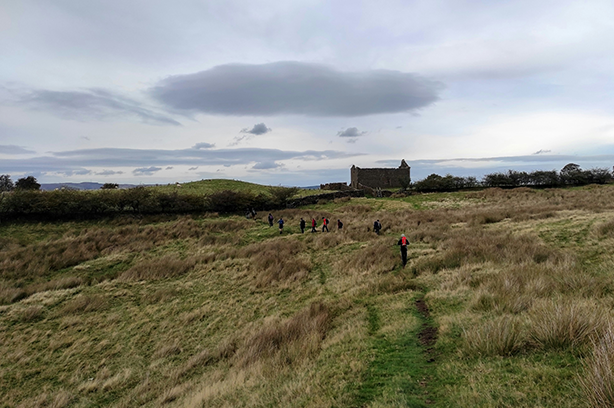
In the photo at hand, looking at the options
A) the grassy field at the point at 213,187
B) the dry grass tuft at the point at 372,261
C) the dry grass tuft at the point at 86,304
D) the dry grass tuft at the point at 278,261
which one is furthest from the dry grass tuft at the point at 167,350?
the grassy field at the point at 213,187

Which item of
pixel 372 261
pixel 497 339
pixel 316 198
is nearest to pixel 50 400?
pixel 497 339

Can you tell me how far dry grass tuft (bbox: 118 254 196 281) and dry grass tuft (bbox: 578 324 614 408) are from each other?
18253 mm

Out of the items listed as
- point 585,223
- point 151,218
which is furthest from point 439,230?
point 151,218

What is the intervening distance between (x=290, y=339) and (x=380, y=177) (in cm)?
6456

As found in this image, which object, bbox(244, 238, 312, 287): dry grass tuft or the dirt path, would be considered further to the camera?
bbox(244, 238, 312, 287): dry grass tuft

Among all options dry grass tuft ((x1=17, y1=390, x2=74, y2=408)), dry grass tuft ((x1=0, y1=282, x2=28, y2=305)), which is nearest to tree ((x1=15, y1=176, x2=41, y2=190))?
dry grass tuft ((x1=0, y1=282, x2=28, y2=305))

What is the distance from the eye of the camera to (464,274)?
34.8ft

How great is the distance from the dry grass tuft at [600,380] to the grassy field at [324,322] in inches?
0.7

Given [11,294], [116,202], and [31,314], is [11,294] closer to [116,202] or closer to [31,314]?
[31,314]

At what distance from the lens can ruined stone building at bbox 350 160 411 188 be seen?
223ft

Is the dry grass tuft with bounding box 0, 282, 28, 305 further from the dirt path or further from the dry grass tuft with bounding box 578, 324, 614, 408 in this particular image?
the dry grass tuft with bounding box 578, 324, 614, 408

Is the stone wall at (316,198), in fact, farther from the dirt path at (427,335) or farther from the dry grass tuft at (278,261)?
the dirt path at (427,335)

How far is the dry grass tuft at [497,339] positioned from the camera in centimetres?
509

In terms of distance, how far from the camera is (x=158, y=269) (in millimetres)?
18234
